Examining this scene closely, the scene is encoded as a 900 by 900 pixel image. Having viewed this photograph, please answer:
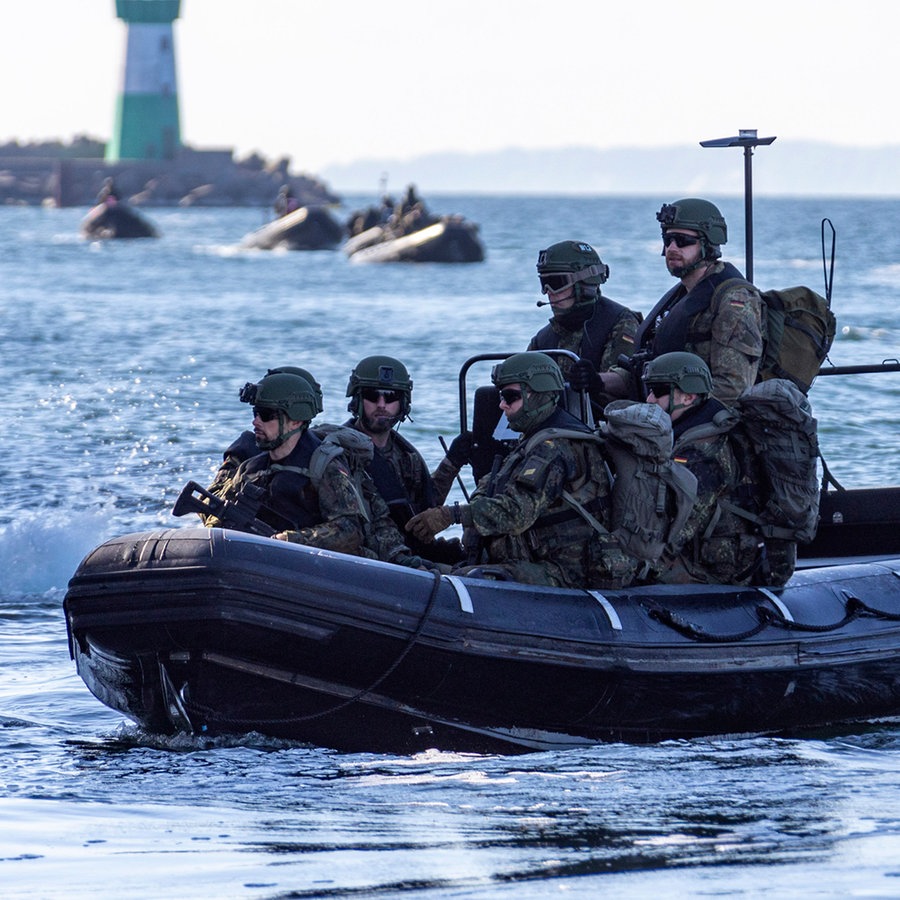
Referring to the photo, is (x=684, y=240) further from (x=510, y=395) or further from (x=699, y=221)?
(x=510, y=395)

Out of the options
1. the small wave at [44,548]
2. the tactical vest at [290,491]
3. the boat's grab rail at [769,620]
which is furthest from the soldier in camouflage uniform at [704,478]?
the small wave at [44,548]

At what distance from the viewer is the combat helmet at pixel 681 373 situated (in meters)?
6.72

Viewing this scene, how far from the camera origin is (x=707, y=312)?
285 inches

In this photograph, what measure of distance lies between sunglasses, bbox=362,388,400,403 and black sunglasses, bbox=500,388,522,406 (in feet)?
2.81

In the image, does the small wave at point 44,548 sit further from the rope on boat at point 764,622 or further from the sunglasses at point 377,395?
the rope on boat at point 764,622

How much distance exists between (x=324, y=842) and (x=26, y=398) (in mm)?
13861

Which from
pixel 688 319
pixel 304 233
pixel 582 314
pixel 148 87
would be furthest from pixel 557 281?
pixel 148 87

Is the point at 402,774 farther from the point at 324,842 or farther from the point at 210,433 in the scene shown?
the point at 210,433

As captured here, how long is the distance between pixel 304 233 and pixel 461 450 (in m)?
45.9

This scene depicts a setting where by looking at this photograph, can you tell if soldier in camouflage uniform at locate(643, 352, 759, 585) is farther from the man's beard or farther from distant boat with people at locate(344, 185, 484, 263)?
distant boat with people at locate(344, 185, 484, 263)

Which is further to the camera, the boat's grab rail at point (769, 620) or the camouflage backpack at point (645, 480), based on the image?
the boat's grab rail at point (769, 620)

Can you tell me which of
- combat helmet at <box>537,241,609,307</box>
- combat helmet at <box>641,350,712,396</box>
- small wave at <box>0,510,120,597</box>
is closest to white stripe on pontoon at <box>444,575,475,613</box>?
combat helmet at <box>641,350,712,396</box>

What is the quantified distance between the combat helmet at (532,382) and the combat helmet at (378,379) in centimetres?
80

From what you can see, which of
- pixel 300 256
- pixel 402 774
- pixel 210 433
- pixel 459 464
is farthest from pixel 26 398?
pixel 300 256
